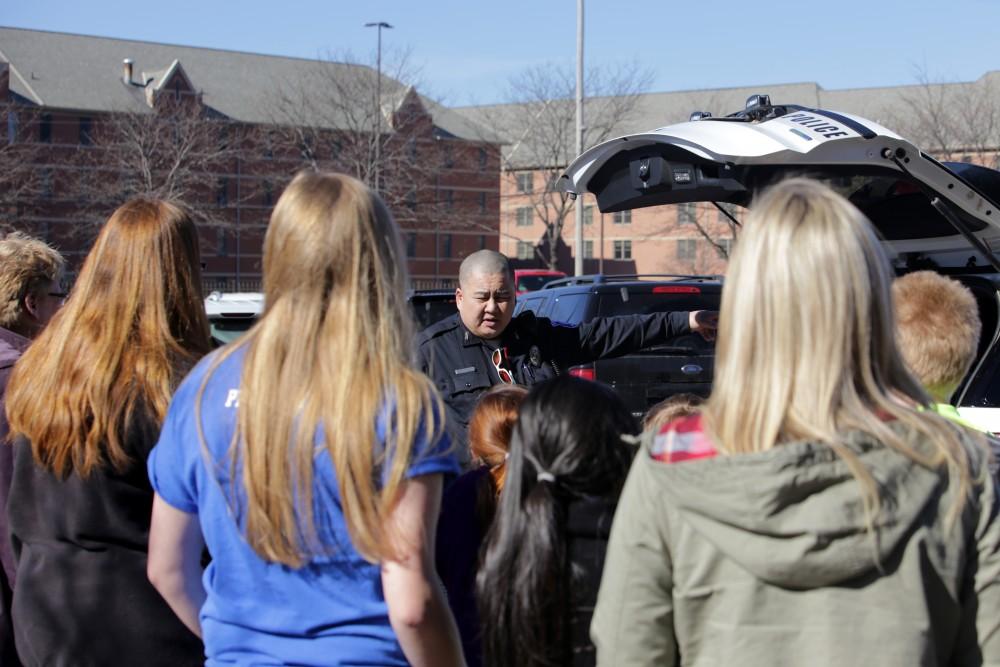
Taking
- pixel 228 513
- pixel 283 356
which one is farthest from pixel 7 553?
pixel 283 356

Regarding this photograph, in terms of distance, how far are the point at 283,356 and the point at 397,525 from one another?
0.42 metres

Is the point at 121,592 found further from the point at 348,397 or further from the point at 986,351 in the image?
the point at 986,351

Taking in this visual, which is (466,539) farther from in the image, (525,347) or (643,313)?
(643,313)

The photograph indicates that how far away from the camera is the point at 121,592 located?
109 inches

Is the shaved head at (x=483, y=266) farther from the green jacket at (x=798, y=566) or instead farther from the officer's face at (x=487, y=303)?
the green jacket at (x=798, y=566)

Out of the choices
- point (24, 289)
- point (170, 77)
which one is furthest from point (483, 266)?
point (170, 77)

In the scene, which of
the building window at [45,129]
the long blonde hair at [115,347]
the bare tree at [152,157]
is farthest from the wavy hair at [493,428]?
the building window at [45,129]

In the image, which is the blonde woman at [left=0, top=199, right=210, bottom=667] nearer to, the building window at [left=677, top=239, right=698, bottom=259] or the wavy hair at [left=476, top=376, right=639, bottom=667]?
the wavy hair at [left=476, top=376, right=639, bottom=667]

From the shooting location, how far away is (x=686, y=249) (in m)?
69.1

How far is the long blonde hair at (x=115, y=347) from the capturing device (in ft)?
9.12

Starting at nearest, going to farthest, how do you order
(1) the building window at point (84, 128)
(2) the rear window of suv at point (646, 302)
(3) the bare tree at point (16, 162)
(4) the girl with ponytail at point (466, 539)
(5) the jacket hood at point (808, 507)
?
(5) the jacket hood at point (808, 507), (4) the girl with ponytail at point (466, 539), (2) the rear window of suv at point (646, 302), (3) the bare tree at point (16, 162), (1) the building window at point (84, 128)

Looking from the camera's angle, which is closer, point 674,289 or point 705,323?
point 705,323

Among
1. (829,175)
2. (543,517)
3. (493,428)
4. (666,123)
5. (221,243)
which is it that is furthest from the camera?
(666,123)

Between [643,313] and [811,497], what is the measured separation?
655 centimetres
